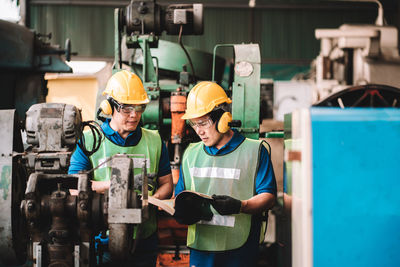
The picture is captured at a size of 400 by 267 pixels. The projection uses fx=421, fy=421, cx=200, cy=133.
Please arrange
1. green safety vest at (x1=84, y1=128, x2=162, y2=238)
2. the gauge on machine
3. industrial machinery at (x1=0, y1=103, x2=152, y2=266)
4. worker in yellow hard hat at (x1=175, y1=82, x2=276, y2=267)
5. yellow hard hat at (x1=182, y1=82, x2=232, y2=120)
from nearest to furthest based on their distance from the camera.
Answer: industrial machinery at (x1=0, y1=103, x2=152, y2=266)
worker in yellow hard hat at (x1=175, y1=82, x2=276, y2=267)
yellow hard hat at (x1=182, y1=82, x2=232, y2=120)
green safety vest at (x1=84, y1=128, x2=162, y2=238)
the gauge on machine

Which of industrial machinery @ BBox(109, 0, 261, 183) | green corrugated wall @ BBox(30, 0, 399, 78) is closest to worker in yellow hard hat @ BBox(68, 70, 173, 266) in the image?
industrial machinery @ BBox(109, 0, 261, 183)

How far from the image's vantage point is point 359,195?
1592 millimetres

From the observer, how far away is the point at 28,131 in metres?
1.84

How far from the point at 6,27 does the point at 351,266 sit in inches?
187

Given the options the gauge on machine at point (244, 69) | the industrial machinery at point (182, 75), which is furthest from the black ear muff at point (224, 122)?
the gauge on machine at point (244, 69)

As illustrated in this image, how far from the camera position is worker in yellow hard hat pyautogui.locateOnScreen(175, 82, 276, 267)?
2.13m

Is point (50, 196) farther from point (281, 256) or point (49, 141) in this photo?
point (281, 256)

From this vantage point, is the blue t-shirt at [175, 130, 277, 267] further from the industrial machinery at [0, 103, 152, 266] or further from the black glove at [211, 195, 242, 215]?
the industrial machinery at [0, 103, 152, 266]

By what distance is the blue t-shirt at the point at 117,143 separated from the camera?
2277 millimetres

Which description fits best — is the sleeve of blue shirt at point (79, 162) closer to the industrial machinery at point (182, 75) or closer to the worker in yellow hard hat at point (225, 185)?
the worker in yellow hard hat at point (225, 185)

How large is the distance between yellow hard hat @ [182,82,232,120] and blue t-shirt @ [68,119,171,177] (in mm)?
344

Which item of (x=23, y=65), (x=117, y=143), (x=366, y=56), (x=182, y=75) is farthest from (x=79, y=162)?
(x=366, y=56)

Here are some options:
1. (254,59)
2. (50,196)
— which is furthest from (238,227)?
(254,59)

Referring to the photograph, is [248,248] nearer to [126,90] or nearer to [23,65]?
[126,90]
